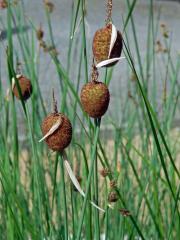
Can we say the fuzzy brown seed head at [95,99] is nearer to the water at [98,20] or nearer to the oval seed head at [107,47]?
the oval seed head at [107,47]

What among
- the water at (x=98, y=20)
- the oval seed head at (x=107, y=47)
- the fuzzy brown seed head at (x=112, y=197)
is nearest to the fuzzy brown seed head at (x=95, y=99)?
the oval seed head at (x=107, y=47)

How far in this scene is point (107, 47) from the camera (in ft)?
3.23

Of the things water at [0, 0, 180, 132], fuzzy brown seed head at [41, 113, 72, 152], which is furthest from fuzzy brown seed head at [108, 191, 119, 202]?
water at [0, 0, 180, 132]

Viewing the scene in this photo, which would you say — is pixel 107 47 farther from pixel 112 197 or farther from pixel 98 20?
pixel 98 20

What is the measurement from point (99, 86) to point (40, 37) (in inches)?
43.5

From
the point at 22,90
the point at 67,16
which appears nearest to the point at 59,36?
the point at 67,16

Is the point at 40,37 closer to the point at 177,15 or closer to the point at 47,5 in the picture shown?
the point at 47,5

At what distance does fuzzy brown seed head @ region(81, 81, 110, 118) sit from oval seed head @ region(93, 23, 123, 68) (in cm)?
3

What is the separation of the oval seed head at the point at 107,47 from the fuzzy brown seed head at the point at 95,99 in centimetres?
3

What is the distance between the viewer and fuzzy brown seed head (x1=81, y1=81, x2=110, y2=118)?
0.97 m

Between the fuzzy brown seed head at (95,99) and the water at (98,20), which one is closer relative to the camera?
the fuzzy brown seed head at (95,99)

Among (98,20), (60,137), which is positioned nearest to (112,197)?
(60,137)

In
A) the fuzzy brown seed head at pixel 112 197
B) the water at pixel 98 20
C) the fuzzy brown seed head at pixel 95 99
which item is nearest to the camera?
the fuzzy brown seed head at pixel 95 99

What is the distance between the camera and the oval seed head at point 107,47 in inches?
A: 38.4
